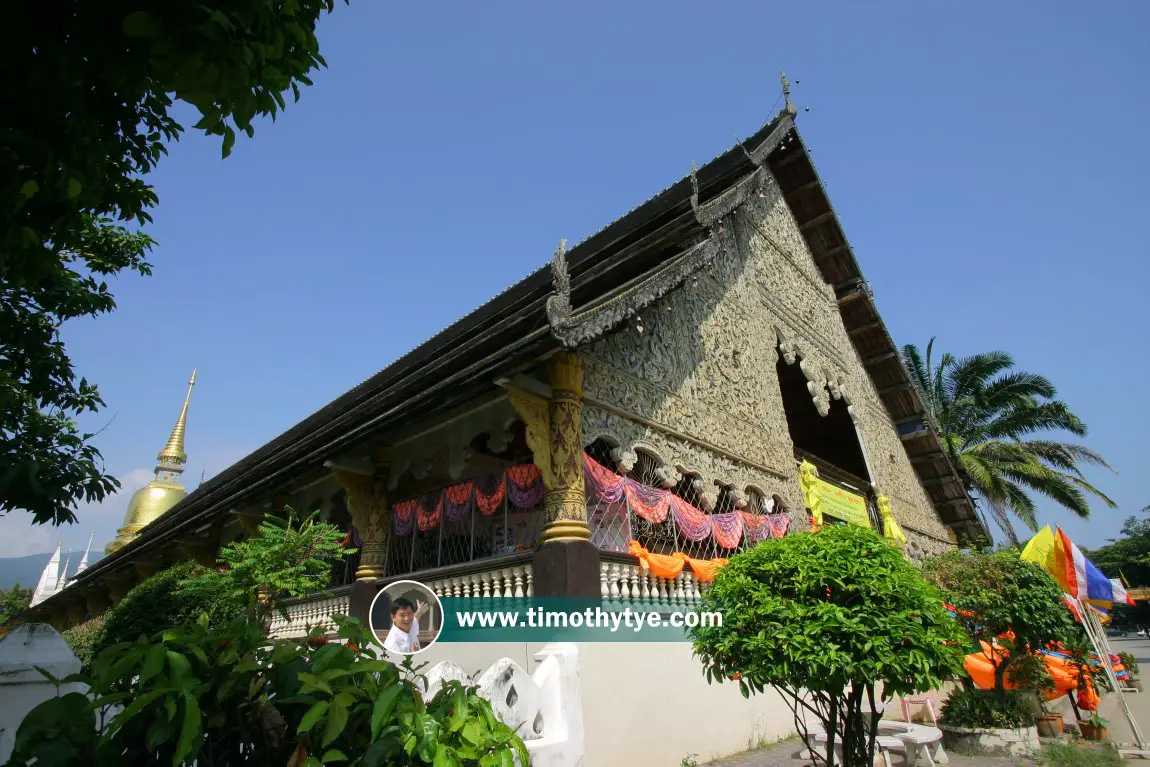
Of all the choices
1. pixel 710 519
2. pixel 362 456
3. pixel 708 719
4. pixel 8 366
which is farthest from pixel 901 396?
pixel 8 366

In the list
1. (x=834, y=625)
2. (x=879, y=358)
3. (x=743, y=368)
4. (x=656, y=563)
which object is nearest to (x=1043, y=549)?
(x=743, y=368)

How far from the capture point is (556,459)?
5668 millimetres

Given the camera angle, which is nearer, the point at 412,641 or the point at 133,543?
the point at 412,641

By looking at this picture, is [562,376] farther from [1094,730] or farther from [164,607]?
[1094,730]

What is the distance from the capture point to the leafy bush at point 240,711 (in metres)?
1.38

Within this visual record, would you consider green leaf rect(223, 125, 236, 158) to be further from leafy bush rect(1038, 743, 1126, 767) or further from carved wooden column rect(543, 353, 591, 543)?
leafy bush rect(1038, 743, 1126, 767)

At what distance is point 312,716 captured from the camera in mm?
1523

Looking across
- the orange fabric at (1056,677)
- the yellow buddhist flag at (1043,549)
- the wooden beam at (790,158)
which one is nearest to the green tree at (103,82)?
the orange fabric at (1056,677)

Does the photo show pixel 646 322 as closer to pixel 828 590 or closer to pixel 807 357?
pixel 828 590

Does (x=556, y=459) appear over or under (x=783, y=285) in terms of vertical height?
under

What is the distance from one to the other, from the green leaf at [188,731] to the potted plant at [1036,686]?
355 inches

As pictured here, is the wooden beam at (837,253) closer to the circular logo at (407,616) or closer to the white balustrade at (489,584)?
the white balustrade at (489,584)

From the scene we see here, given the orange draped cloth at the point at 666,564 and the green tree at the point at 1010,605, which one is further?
the green tree at the point at 1010,605

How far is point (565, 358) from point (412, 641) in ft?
10.2
